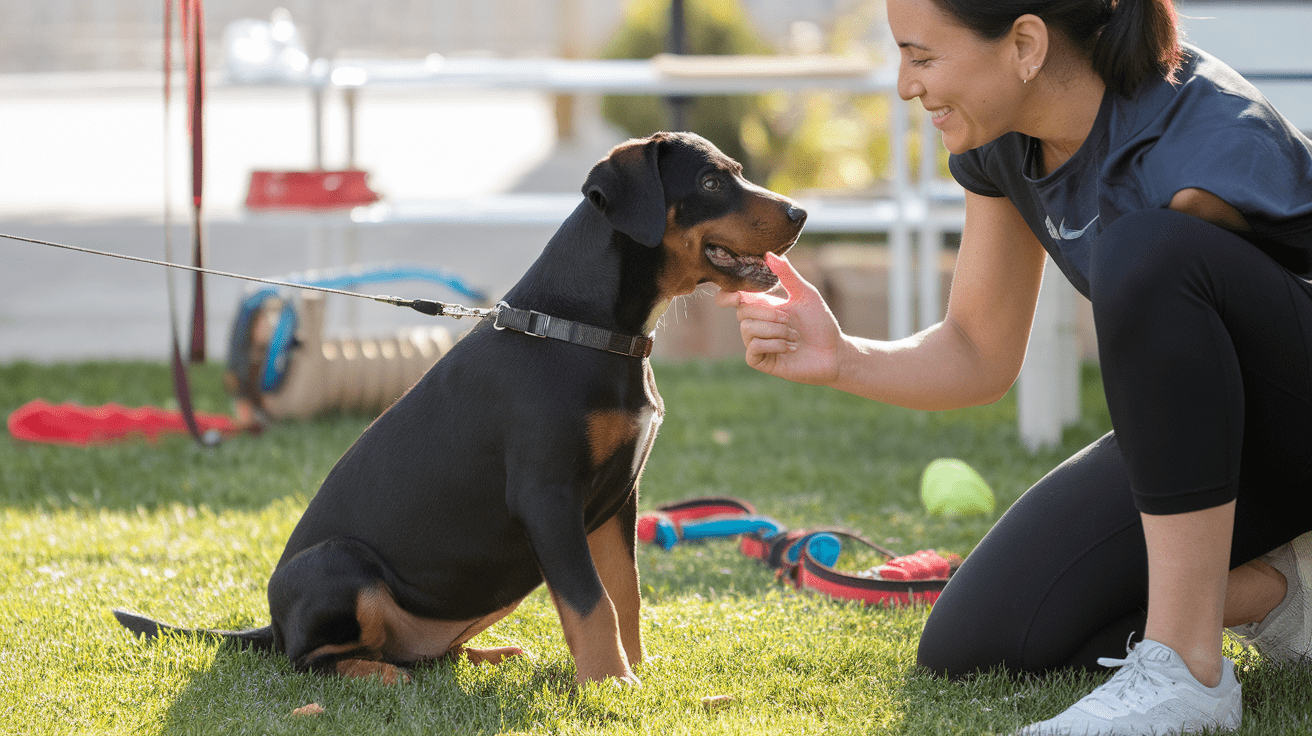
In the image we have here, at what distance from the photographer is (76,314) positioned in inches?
320

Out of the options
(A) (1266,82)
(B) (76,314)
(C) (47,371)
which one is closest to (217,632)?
(A) (1266,82)

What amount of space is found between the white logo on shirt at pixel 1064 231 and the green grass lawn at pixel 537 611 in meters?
0.83

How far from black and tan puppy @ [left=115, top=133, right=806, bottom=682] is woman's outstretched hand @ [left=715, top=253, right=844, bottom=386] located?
139mm

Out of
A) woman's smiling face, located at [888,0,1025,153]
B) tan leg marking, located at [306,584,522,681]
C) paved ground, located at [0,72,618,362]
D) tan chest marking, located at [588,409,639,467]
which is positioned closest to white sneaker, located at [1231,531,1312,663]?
woman's smiling face, located at [888,0,1025,153]

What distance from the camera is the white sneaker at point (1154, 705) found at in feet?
6.67

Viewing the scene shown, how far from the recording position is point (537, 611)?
3008 millimetres

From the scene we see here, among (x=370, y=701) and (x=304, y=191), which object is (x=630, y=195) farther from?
(x=304, y=191)

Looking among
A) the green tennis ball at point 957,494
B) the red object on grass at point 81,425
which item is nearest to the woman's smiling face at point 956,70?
the green tennis ball at point 957,494

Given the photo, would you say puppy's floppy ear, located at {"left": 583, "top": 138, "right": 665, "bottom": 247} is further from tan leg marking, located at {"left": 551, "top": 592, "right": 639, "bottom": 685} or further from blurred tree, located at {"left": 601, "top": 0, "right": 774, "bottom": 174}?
blurred tree, located at {"left": 601, "top": 0, "right": 774, "bottom": 174}

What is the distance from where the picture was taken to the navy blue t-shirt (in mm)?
2021

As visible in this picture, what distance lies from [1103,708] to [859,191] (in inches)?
253

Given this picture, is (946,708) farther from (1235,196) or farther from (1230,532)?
(1235,196)

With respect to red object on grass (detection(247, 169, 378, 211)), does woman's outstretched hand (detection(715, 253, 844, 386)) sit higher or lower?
higher

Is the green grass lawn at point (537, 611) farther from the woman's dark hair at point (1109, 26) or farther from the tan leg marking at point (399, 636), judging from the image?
the woman's dark hair at point (1109, 26)
